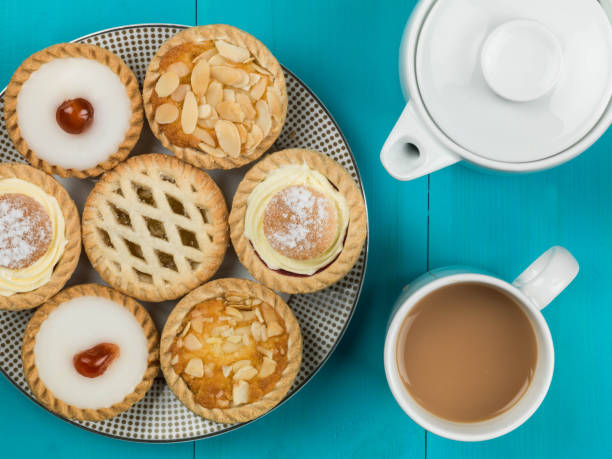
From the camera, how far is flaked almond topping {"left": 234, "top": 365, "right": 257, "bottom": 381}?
1.30 meters

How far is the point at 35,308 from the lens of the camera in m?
1.41

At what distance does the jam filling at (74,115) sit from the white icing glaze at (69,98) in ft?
0.04

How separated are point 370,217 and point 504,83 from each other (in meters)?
0.53

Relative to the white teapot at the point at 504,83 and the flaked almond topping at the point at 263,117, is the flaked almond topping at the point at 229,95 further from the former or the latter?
the white teapot at the point at 504,83

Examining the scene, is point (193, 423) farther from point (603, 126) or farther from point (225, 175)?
point (603, 126)

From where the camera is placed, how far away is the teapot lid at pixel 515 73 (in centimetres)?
98

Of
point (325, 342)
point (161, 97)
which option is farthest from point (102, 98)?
point (325, 342)

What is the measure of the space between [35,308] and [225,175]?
1.69ft

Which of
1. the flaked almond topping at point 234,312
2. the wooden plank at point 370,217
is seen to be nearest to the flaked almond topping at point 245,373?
the flaked almond topping at point 234,312

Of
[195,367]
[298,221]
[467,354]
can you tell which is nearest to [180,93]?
[298,221]

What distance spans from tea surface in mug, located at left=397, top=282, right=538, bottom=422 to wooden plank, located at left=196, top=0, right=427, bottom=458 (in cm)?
18

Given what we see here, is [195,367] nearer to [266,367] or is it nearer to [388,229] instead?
[266,367]

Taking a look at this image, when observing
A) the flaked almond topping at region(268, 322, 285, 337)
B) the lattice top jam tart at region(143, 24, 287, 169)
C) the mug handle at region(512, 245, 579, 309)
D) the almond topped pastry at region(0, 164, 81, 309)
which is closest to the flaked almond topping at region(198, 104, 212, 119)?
the lattice top jam tart at region(143, 24, 287, 169)

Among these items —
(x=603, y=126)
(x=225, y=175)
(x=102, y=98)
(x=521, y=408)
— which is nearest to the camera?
(x=603, y=126)
